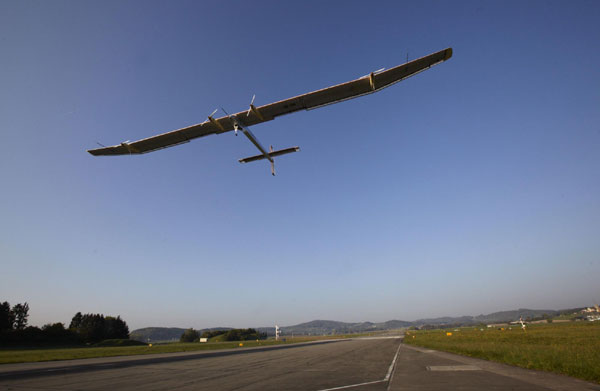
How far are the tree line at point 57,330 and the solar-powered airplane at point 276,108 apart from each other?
5866 centimetres

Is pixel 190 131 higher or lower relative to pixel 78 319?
higher

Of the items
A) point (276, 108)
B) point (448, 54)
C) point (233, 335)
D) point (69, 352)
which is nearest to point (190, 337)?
point (233, 335)

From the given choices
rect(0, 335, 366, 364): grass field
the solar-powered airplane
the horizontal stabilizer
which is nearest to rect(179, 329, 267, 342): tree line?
rect(0, 335, 366, 364): grass field

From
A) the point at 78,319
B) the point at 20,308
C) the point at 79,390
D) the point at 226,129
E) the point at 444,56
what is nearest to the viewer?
the point at 79,390

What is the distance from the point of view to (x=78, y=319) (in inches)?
3506

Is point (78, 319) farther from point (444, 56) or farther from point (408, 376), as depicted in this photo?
point (444, 56)

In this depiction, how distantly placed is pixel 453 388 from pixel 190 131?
20123 mm

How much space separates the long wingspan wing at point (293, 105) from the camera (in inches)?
608

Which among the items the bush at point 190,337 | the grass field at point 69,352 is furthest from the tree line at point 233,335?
the grass field at point 69,352

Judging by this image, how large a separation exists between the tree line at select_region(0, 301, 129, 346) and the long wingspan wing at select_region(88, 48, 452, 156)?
193 ft

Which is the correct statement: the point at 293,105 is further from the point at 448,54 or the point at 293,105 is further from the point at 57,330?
the point at 57,330

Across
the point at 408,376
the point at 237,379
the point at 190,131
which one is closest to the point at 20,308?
the point at 190,131

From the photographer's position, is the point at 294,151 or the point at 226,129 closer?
the point at 226,129

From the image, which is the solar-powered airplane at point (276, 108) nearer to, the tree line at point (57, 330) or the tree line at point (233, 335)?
the tree line at point (57, 330)
